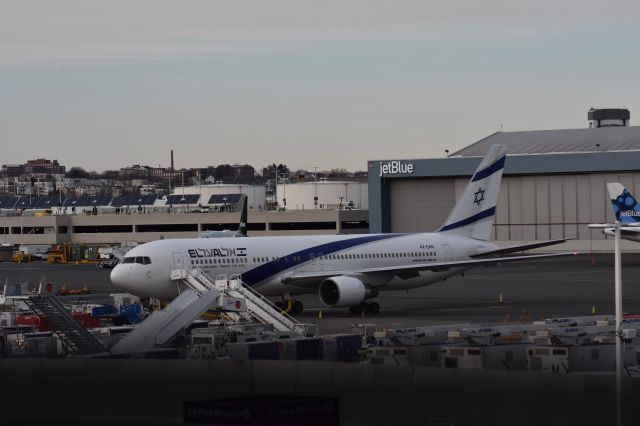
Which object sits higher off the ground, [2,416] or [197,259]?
[197,259]

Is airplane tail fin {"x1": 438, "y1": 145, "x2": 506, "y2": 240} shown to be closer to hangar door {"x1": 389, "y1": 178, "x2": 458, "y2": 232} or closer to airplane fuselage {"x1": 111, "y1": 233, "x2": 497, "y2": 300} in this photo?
airplane fuselage {"x1": 111, "y1": 233, "x2": 497, "y2": 300}

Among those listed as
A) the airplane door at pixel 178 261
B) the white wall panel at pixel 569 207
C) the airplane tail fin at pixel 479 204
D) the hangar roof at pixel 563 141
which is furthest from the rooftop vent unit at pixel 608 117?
the airplane door at pixel 178 261

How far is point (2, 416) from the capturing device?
39.9 metres

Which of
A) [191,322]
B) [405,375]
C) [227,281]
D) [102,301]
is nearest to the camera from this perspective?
[405,375]

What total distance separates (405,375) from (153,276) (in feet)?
109

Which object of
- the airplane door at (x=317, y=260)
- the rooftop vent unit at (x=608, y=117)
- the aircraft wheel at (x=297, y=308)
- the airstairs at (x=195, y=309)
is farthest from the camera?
the rooftop vent unit at (x=608, y=117)

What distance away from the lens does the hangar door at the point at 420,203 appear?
154750 mm

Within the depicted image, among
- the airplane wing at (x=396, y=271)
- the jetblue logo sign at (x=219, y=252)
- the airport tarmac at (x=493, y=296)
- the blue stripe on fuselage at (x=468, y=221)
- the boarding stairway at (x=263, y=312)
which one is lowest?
the airport tarmac at (x=493, y=296)

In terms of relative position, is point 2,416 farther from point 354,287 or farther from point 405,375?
point 354,287

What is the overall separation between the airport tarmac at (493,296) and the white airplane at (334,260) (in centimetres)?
190

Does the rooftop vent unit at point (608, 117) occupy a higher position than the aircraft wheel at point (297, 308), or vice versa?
the rooftop vent unit at point (608, 117)

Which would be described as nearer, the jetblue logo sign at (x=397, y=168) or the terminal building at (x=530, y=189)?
the terminal building at (x=530, y=189)

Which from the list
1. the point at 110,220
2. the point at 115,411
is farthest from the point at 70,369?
the point at 110,220

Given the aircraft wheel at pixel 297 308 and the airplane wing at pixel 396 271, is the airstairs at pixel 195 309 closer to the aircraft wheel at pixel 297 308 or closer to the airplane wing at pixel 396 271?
the airplane wing at pixel 396 271
